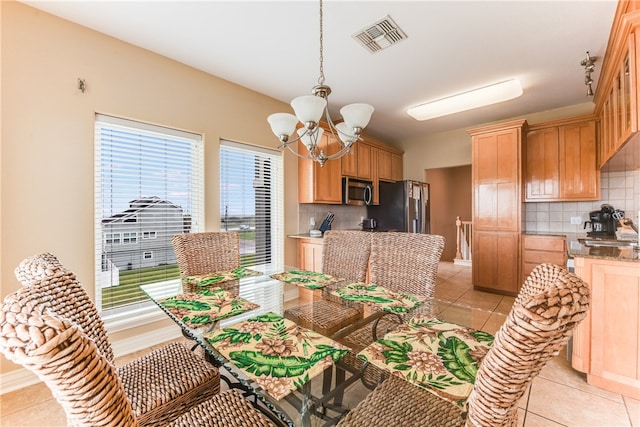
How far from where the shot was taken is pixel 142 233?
2.46 meters

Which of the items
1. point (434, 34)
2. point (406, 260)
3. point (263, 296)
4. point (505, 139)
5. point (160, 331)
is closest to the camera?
point (263, 296)

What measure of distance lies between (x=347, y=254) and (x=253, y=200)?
165cm

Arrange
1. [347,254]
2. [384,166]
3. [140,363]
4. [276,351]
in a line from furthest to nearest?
[384,166], [347,254], [140,363], [276,351]

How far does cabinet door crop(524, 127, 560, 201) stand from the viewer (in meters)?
3.63

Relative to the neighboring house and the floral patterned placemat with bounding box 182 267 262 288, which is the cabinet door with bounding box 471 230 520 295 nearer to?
the floral patterned placemat with bounding box 182 267 262 288

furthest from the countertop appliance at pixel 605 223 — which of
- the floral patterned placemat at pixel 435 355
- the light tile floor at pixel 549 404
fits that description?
the floral patterned placemat at pixel 435 355

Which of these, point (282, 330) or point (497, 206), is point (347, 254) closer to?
point (282, 330)

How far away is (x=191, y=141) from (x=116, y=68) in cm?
80

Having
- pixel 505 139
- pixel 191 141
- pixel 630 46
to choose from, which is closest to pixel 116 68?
pixel 191 141

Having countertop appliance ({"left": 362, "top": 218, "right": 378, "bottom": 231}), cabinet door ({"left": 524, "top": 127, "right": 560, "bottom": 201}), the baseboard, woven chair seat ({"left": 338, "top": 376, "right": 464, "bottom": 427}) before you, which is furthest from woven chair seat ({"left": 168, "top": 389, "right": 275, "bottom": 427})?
cabinet door ({"left": 524, "top": 127, "right": 560, "bottom": 201})

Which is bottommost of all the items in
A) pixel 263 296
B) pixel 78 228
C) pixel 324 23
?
pixel 263 296

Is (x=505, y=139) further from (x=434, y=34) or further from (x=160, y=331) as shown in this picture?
(x=160, y=331)

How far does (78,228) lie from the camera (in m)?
2.11

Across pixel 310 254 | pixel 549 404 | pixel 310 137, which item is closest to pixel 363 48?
pixel 310 137
